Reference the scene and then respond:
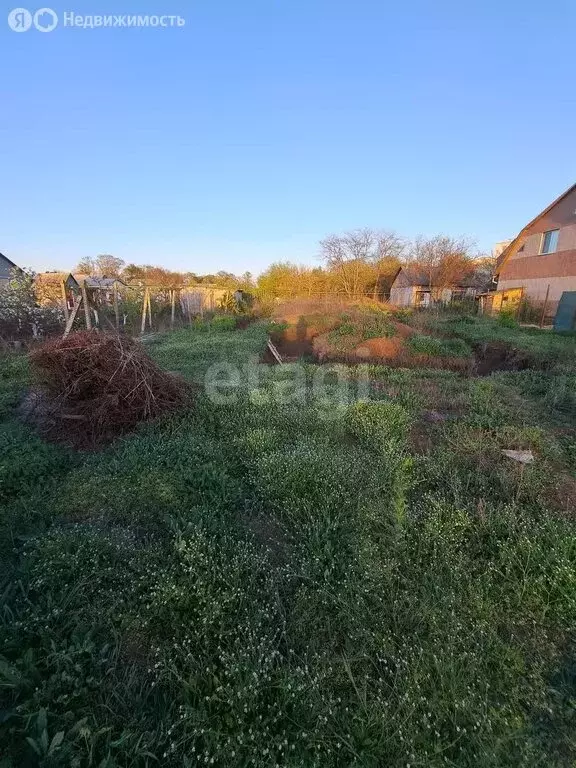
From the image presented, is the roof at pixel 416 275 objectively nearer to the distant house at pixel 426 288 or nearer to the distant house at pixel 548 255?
the distant house at pixel 426 288

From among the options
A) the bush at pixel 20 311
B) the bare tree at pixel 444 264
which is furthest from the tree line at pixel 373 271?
the bush at pixel 20 311

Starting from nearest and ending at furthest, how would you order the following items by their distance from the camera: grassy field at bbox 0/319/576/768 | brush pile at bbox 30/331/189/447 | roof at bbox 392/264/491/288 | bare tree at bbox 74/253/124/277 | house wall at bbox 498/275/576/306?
grassy field at bbox 0/319/576/768
brush pile at bbox 30/331/189/447
house wall at bbox 498/275/576/306
roof at bbox 392/264/491/288
bare tree at bbox 74/253/124/277

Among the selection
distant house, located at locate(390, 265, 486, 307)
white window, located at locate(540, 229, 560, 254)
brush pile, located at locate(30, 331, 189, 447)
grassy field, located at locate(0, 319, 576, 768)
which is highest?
white window, located at locate(540, 229, 560, 254)

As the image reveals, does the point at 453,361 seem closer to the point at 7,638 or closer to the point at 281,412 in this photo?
the point at 281,412

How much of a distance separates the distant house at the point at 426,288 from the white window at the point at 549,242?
1025 centimetres

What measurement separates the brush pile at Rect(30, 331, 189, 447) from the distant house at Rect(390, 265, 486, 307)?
2783 cm

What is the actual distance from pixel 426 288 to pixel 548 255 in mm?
12518

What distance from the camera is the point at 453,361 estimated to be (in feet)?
31.8

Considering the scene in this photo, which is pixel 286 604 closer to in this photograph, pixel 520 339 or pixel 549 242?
pixel 520 339

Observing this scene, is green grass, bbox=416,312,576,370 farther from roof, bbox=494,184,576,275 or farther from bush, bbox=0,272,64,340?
bush, bbox=0,272,64,340

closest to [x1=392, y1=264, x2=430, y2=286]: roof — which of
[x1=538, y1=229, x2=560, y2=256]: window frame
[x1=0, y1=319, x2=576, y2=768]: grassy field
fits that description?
[x1=538, y1=229, x2=560, y2=256]: window frame

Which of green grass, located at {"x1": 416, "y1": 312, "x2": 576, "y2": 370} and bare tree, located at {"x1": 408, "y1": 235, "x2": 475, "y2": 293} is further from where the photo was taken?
bare tree, located at {"x1": 408, "y1": 235, "x2": 475, "y2": 293}

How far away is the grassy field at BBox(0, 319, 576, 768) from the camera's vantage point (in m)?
1.62

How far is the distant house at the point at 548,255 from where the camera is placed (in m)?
17.0
